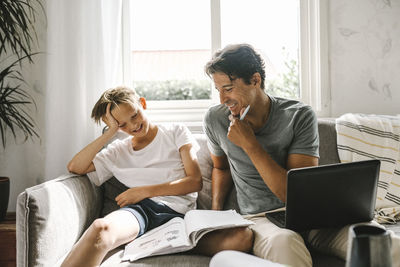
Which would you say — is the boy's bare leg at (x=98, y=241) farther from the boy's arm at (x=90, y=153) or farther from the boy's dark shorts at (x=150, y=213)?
the boy's arm at (x=90, y=153)

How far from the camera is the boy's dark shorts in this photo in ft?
4.89

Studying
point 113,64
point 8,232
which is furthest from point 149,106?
point 8,232

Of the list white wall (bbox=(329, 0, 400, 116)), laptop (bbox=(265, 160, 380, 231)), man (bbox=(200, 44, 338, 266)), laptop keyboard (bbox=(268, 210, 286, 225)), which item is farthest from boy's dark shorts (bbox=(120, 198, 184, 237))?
white wall (bbox=(329, 0, 400, 116))

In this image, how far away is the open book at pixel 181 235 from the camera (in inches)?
49.4

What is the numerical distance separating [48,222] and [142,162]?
0.55 metres

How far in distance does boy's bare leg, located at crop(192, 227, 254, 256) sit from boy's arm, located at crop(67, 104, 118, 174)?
65 centimetres

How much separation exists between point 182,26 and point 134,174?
3.84ft

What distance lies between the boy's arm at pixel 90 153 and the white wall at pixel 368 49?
136 cm

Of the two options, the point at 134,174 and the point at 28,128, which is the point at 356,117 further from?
the point at 28,128

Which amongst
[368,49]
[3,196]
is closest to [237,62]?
[368,49]

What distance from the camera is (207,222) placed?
129cm

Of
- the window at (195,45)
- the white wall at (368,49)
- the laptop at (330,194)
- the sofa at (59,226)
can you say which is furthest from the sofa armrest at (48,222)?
the white wall at (368,49)

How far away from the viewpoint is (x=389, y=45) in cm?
221

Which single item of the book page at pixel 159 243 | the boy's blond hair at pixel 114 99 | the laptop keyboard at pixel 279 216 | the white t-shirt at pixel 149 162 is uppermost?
the boy's blond hair at pixel 114 99
